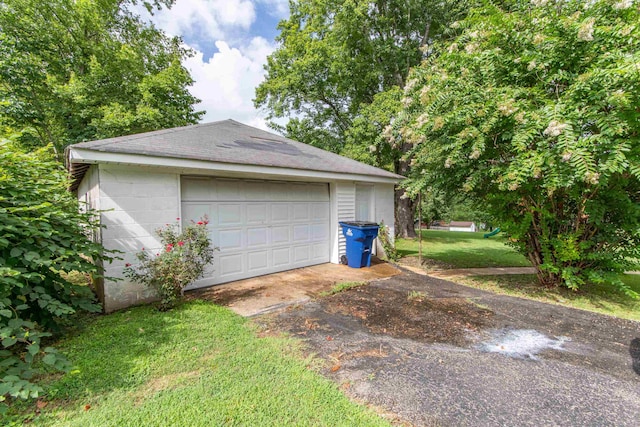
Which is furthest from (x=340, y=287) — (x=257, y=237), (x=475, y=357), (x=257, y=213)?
(x=475, y=357)

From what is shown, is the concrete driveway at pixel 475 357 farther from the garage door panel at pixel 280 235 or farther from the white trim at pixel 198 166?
the white trim at pixel 198 166

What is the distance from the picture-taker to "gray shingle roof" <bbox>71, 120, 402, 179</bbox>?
425 cm

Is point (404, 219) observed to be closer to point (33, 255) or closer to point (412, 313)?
point (412, 313)

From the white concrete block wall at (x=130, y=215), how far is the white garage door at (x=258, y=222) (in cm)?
53

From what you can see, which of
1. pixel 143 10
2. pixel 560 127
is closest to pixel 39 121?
pixel 143 10

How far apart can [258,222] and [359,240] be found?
8.41 ft

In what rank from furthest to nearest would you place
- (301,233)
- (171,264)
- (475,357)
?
(301,233), (171,264), (475,357)

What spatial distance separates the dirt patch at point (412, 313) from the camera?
3.52 meters

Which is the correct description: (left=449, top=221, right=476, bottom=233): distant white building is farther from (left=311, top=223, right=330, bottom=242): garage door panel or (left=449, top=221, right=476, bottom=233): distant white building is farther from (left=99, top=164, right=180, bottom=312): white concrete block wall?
(left=99, top=164, right=180, bottom=312): white concrete block wall

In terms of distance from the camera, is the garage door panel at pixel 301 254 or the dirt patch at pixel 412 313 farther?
the garage door panel at pixel 301 254

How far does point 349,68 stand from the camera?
49.2ft

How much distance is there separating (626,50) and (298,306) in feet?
20.3

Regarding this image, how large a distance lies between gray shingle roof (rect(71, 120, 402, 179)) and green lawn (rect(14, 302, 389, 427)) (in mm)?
2584

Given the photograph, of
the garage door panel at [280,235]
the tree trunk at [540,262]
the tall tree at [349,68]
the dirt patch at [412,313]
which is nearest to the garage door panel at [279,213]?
the garage door panel at [280,235]
